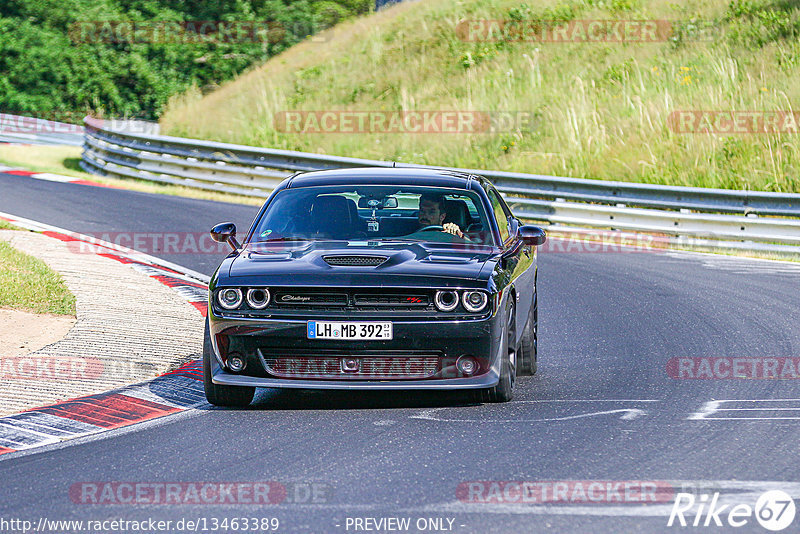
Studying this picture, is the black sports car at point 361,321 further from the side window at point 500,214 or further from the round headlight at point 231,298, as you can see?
the side window at point 500,214

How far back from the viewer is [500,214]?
951cm

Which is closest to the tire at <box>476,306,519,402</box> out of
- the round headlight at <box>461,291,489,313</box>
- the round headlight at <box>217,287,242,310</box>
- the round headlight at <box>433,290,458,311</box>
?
the round headlight at <box>461,291,489,313</box>

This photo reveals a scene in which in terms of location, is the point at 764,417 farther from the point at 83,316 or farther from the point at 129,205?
the point at 129,205

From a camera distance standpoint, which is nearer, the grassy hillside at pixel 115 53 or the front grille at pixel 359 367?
the front grille at pixel 359 367

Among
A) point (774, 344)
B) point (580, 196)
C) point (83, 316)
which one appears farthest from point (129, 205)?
point (774, 344)

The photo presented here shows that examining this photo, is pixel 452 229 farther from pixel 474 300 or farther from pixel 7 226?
pixel 7 226

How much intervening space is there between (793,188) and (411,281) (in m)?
15.1

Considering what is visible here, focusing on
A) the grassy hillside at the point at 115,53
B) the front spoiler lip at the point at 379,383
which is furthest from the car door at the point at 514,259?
the grassy hillside at the point at 115,53

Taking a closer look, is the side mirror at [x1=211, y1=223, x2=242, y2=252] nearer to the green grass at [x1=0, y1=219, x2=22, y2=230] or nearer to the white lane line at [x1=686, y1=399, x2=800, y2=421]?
the white lane line at [x1=686, y1=399, x2=800, y2=421]

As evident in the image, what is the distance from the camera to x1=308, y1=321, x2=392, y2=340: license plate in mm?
7395

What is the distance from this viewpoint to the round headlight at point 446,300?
746 centimetres

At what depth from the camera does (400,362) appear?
7469 mm

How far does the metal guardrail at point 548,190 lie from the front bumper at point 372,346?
33.9 feet

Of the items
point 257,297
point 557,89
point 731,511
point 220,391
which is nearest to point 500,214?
point 257,297
